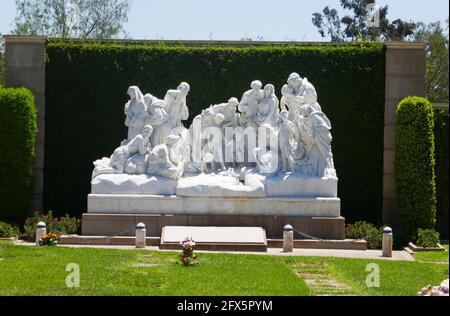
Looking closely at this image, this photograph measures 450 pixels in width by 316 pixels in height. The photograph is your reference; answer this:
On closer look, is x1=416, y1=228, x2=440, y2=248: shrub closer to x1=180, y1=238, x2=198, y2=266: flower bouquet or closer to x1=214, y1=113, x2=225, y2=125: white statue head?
x1=214, y1=113, x2=225, y2=125: white statue head

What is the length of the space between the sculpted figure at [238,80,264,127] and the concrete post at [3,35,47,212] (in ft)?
17.4

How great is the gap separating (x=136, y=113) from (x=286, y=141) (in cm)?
339

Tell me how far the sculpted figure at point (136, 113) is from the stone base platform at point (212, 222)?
2090mm

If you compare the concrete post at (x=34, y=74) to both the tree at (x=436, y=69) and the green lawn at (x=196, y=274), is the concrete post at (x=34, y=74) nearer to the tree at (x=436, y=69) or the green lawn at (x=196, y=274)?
the green lawn at (x=196, y=274)

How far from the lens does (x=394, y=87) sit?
2381cm

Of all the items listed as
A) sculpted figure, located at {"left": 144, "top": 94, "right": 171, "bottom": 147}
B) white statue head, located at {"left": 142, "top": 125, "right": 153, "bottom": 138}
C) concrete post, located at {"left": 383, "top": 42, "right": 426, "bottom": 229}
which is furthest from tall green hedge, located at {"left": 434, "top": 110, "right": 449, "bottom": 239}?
white statue head, located at {"left": 142, "top": 125, "right": 153, "bottom": 138}

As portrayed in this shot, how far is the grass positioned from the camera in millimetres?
18531

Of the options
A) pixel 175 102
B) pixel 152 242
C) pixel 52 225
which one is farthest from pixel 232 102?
pixel 52 225

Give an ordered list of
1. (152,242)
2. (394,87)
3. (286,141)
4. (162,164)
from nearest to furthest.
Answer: (152,242)
(162,164)
(286,141)
(394,87)

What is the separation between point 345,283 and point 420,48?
10808 millimetres

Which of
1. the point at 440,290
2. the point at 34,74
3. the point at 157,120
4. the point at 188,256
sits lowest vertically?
the point at 188,256

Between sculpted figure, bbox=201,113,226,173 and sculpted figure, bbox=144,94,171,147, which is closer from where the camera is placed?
sculpted figure, bbox=144,94,171,147

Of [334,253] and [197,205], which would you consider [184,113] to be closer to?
[197,205]

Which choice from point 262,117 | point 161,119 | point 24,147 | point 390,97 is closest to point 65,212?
point 24,147
